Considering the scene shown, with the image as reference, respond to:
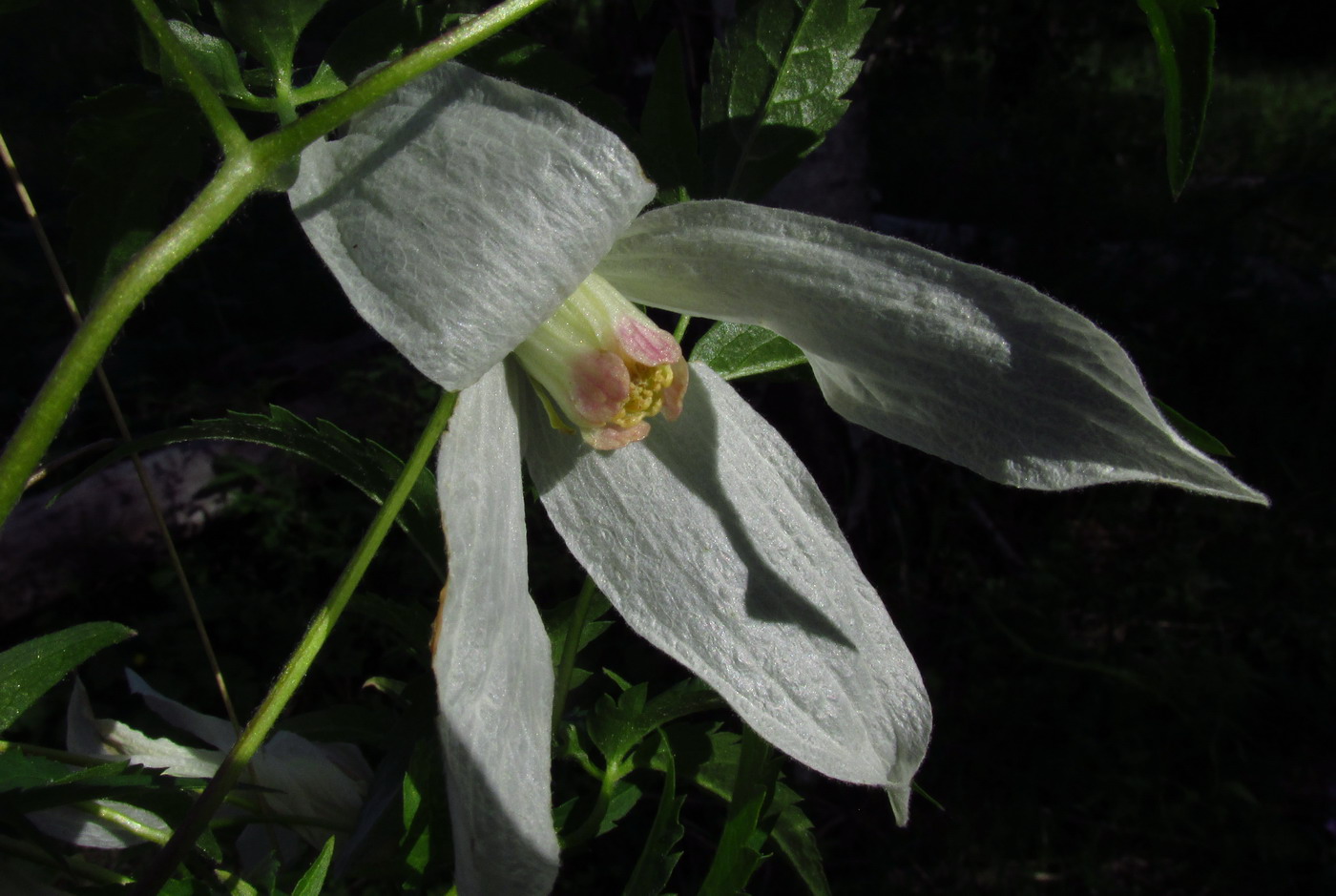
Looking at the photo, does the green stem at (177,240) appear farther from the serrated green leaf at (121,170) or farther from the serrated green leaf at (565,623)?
the serrated green leaf at (565,623)

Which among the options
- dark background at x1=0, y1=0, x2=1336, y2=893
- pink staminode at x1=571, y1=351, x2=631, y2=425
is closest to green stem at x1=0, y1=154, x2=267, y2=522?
pink staminode at x1=571, y1=351, x2=631, y2=425

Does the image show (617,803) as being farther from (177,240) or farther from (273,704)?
(177,240)

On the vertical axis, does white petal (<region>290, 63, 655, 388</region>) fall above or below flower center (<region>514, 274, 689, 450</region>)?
above

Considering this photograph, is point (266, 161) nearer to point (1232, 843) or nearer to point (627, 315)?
point (627, 315)

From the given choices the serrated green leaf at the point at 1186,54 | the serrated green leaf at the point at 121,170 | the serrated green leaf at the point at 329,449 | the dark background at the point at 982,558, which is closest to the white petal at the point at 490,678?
the serrated green leaf at the point at 329,449

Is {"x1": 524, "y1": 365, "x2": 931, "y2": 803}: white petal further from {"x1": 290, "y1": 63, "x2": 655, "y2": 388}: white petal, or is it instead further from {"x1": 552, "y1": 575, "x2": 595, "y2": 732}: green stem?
{"x1": 290, "y1": 63, "x2": 655, "y2": 388}: white petal

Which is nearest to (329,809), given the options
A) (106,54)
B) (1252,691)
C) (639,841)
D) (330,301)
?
(639,841)

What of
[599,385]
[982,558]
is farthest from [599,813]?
[982,558]
